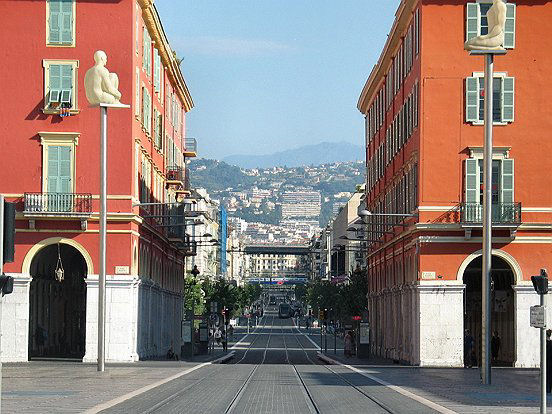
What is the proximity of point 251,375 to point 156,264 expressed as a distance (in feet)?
97.7

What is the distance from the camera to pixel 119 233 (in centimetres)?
6419

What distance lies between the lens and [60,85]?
63.8 m

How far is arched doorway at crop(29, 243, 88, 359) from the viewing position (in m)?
72.2

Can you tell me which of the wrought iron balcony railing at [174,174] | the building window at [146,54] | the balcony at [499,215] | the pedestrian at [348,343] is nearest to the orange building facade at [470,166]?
the balcony at [499,215]

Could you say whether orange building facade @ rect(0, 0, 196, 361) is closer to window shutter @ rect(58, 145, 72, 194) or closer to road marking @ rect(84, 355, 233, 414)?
window shutter @ rect(58, 145, 72, 194)

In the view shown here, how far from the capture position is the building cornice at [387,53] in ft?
229

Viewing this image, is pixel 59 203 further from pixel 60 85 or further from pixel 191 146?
pixel 191 146

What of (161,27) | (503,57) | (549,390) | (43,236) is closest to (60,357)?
(43,236)

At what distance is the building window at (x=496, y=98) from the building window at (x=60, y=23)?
19.0 meters

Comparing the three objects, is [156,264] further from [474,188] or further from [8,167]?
[474,188]

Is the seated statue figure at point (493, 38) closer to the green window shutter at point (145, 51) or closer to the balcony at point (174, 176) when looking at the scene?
the green window shutter at point (145, 51)

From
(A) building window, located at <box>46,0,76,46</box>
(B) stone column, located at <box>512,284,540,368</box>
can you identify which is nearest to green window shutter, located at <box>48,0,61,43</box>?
(A) building window, located at <box>46,0,76,46</box>

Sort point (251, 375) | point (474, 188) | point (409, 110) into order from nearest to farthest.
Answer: point (251, 375), point (474, 188), point (409, 110)

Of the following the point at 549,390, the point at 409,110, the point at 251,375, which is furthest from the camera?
the point at 409,110
